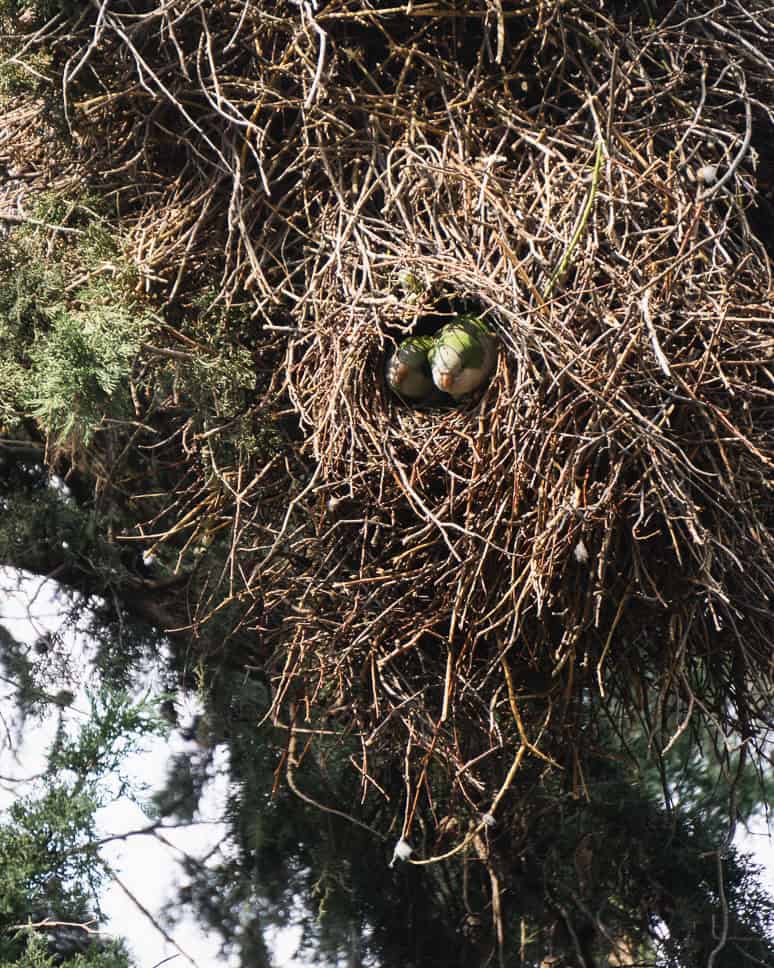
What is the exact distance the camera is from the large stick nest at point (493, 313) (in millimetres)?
1467

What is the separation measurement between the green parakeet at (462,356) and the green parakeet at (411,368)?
0.05 feet

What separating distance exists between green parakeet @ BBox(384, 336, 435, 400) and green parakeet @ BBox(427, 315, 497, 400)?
0.05ft

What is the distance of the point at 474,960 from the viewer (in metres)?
1.79

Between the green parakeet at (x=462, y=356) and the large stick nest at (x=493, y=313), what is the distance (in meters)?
0.02

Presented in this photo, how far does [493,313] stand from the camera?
151 cm

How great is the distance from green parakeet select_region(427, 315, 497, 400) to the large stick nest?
0.02 metres

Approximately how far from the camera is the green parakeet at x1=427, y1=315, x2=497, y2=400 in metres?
1.53

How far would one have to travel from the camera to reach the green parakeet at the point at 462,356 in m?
1.53

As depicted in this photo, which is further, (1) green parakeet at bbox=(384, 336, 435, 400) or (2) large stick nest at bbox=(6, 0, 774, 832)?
(1) green parakeet at bbox=(384, 336, 435, 400)

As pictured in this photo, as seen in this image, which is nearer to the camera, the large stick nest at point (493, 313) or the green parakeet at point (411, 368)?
the large stick nest at point (493, 313)

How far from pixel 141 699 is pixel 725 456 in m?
0.64

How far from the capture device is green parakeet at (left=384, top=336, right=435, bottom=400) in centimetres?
157

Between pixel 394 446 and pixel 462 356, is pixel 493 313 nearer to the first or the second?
pixel 462 356

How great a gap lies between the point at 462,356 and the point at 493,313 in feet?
0.17
